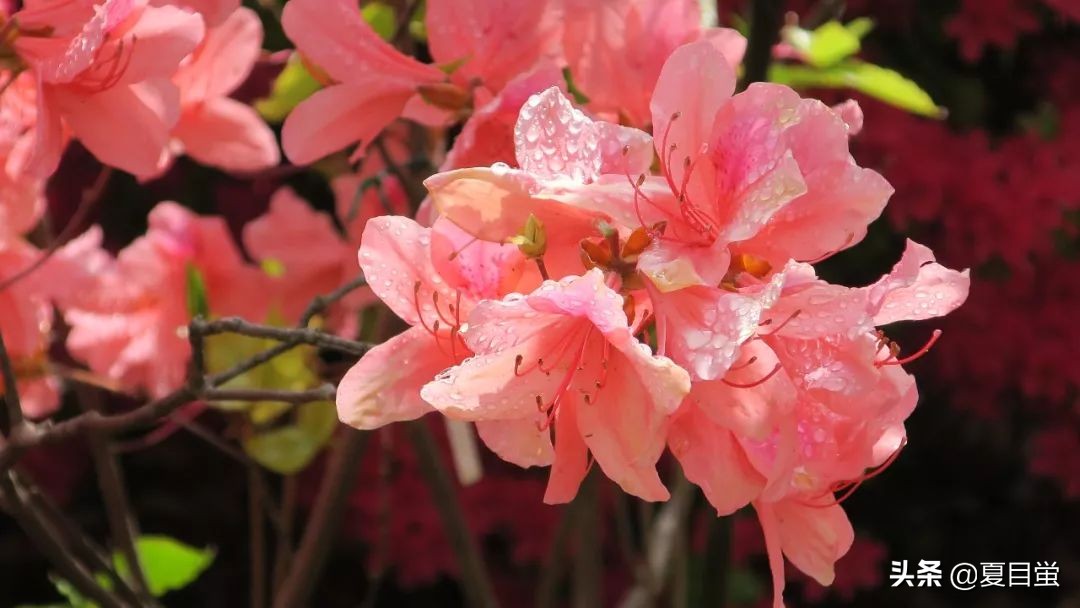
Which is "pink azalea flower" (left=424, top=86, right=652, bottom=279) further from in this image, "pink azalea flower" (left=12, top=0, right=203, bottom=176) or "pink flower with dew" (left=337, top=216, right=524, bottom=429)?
"pink azalea flower" (left=12, top=0, right=203, bottom=176)

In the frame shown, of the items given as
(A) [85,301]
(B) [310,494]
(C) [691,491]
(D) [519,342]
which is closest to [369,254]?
(D) [519,342]

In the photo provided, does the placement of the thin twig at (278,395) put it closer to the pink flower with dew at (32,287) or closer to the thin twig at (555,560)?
the pink flower with dew at (32,287)

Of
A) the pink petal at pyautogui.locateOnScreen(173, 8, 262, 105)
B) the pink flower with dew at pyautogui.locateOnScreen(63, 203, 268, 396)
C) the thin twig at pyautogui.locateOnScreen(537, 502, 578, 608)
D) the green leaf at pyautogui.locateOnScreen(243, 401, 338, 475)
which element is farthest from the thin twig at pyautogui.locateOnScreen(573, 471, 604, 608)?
the pink petal at pyautogui.locateOnScreen(173, 8, 262, 105)

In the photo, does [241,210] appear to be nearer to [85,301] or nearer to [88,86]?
[85,301]

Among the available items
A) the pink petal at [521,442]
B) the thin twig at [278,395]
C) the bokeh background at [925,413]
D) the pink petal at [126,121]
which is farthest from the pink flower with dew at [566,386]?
the bokeh background at [925,413]

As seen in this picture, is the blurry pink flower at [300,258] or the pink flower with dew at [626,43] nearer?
the pink flower with dew at [626,43]
